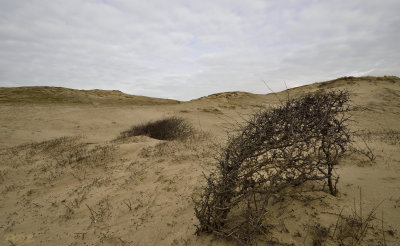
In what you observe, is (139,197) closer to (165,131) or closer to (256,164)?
(256,164)

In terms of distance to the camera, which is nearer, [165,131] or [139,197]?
[139,197]

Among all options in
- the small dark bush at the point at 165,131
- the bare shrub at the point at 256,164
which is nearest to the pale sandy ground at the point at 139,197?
the bare shrub at the point at 256,164

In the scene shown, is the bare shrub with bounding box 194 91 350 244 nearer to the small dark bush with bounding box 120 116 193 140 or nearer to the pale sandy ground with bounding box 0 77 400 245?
the pale sandy ground with bounding box 0 77 400 245

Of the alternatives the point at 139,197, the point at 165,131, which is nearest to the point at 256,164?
the point at 139,197

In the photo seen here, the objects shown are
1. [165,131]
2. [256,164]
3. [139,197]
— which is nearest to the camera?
[256,164]

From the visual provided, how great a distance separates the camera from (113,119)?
13.0 meters

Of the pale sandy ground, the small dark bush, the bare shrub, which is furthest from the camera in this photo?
the small dark bush

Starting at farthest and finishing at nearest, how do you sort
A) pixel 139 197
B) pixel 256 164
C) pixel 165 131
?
pixel 165 131
pixel 139 197
pixel 256 164

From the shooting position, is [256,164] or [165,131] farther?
[165,131]

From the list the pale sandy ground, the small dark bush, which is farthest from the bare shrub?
the small dark bush

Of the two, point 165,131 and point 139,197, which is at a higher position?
point 165,131

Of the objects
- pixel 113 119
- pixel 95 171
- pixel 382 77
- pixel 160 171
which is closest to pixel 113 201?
pixel 160 171

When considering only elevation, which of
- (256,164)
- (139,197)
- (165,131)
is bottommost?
(139,197)

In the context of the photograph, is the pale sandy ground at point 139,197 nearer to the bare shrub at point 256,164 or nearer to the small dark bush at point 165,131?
the bare shrub at point 256,164
